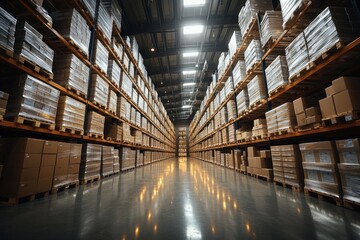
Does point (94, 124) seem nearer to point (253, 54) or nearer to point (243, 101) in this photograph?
point (243, 101)

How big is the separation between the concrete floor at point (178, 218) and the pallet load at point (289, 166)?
21.5 inches

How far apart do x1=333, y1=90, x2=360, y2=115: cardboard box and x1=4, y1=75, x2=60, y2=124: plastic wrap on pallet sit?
4866mm

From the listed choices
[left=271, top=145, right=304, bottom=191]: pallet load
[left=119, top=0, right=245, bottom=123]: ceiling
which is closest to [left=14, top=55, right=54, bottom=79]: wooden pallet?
[left=119, top=0, right=245, bottom=123]: ceiling

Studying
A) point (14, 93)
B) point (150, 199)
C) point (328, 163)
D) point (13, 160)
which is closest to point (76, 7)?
point (14, 93)

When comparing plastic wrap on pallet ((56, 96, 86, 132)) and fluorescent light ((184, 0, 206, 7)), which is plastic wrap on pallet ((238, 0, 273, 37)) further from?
plastic wrap on pallet ((56, 96, 86, 132))

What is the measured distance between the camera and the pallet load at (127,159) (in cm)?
675

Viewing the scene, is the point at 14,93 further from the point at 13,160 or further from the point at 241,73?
the point at 241,73

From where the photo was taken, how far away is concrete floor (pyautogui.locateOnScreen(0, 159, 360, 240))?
1.54 metres

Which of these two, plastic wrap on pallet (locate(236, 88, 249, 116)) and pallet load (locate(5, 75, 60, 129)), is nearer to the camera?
pallet load (locate(5, 75, 60, 129))

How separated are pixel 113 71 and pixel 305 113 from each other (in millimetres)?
5722

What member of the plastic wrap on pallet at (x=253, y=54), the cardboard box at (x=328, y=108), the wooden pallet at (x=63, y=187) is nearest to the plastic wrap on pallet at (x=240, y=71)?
the plastic wrap on pallet at (x=253, y=54)

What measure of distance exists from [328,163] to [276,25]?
11.7 feet

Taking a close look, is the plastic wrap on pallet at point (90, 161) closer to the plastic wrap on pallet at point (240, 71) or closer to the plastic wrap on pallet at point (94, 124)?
the plastic wrap on pallet at point (94, 124)

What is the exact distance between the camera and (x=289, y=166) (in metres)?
3.48
